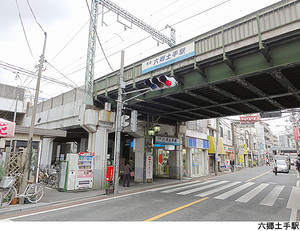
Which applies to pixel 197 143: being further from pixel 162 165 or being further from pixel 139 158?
pixel 139 158

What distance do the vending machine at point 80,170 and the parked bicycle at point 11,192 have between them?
128 inches

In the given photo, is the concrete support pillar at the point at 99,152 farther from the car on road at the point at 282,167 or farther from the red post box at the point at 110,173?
the car on road at the point at 282,167

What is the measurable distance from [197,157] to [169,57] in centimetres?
1640

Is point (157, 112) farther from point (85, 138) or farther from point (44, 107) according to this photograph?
point (44, 107)

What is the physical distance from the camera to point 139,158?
17.3 m

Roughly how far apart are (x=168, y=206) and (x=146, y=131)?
9912mm

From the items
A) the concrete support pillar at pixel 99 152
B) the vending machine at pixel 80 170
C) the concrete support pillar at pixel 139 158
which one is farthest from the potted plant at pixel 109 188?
the concrete support pillar at pixel 139 158

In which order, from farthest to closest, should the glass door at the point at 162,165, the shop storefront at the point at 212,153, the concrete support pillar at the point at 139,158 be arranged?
the shop storefront at the point at 212,153, the glass door at the point at 162,165, the concrete support pillar at the point at 139,158

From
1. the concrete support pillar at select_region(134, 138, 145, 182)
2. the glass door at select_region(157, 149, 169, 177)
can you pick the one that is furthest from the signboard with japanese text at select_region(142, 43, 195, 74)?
the glass door at select_region(157, 149, 169, 177)

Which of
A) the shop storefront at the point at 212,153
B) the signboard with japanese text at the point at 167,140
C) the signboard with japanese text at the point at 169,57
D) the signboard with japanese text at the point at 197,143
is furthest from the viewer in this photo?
the shop storefront at the point at 212,153

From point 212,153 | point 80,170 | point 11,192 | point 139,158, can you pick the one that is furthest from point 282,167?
point 11,192

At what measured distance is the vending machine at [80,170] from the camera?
1209cm

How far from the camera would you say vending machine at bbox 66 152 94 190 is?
12086 millimetres

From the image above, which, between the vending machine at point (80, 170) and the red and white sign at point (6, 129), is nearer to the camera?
the red and white sign at point (6, 129)
